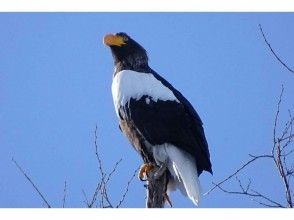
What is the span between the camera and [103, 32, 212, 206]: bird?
17.0 ft

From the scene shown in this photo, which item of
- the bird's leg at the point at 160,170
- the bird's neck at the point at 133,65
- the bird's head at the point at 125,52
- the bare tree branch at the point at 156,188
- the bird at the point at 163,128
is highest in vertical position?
the bird's head at the point at 125,52

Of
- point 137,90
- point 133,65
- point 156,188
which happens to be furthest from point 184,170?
point 133,65

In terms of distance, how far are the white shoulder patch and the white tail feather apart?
0.43 m

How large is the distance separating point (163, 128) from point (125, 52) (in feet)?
3.41

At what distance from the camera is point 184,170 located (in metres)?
5.16

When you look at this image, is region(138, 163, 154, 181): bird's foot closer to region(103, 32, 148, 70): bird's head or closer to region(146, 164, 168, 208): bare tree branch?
region(146, 164, 168, 208): bare tree branch

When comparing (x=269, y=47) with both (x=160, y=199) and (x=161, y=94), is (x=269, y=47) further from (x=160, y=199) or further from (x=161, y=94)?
(x=161, y=94)

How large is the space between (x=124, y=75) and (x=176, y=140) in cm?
79

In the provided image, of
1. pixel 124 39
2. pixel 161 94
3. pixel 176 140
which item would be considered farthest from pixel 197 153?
pixel 124 39

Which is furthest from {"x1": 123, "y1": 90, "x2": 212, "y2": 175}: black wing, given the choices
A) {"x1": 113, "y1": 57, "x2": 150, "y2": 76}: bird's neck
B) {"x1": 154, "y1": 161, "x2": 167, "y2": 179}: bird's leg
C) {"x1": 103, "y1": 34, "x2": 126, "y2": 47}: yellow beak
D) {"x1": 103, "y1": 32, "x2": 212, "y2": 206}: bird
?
{"x1": 103, "y1": 34, "x2": 126, "y2": 47}: yellow beak

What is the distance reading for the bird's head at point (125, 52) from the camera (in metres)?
6.02

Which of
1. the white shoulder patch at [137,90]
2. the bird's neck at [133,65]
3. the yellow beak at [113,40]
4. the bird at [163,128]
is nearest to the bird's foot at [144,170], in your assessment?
the bird at [163,128]

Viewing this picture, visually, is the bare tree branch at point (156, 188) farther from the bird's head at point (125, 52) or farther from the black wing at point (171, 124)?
the bird's head at point (125, 52)

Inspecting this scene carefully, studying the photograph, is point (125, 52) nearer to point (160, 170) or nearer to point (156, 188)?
point (160, 170)
